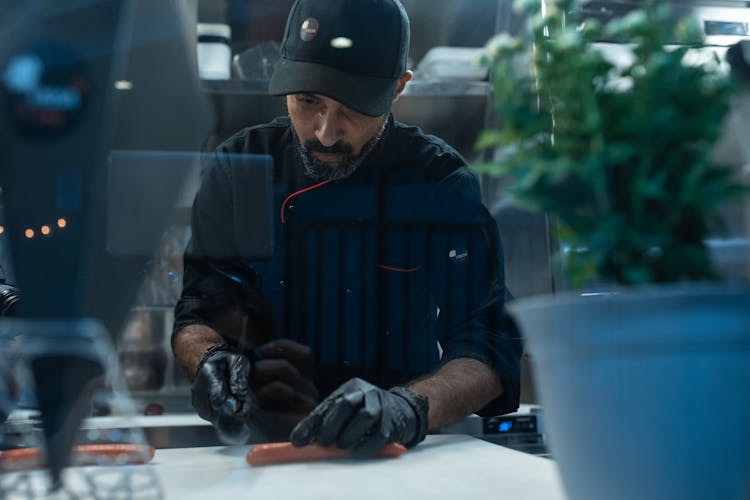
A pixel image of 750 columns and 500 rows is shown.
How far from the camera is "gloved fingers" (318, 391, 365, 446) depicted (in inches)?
30.2

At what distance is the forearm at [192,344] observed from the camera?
49.1 inches

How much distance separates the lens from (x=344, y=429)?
77 centimetres

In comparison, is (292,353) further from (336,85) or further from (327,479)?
(327,479)

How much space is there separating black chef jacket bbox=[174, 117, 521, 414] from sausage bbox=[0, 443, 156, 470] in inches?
24.8

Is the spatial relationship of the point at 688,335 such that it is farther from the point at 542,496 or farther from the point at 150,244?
the point at 150,244

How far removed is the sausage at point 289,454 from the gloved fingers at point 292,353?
1.52 ft

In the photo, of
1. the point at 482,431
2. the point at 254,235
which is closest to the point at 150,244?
the point at 254,235

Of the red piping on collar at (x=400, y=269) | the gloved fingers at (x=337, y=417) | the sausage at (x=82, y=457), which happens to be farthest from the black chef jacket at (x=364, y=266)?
the sausage at (x=82, y=457)

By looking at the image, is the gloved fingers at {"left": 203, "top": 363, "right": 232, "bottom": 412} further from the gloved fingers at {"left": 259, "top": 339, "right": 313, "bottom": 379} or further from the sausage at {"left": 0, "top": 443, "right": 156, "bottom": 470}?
the sausage at {"left": 0, "top": 443, "right": 156, "bottom": 470}

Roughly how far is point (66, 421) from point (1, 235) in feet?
0.80

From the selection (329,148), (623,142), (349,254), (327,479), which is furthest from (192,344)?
(623,142)

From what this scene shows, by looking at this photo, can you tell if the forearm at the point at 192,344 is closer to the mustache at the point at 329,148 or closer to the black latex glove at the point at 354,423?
the mustache at the point at 329,148

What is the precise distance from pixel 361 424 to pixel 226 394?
35 centimetres

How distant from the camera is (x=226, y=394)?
1.06m
